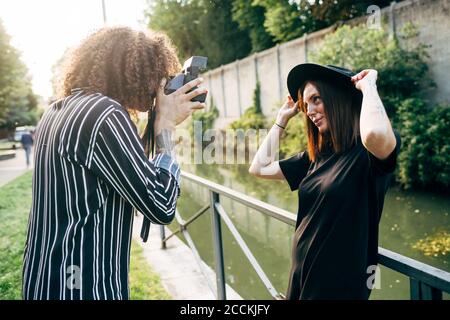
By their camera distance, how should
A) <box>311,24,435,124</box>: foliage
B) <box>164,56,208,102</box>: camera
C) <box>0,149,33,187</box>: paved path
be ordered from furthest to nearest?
1. <box>311,24,435,124</box>: foliage
2. <box>0,149,33,187</box>: paved path
3. <box>164,56,208,102</box>: camera

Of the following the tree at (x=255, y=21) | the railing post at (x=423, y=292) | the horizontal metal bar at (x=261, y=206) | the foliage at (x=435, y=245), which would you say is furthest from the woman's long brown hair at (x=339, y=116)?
the tree at (x=255, y=21)

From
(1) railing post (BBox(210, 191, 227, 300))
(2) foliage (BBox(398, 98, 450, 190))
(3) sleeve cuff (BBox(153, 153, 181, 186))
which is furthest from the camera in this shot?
(2) foliage (BBox(398, 98, 450, 190))

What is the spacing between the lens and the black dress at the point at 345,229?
4.52ft

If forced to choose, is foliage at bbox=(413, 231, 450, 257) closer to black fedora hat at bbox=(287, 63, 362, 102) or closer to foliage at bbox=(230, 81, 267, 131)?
black fedora hat at bbox=(287, 63, 362, 102)

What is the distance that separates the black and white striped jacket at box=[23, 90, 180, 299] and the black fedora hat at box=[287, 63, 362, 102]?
770mm

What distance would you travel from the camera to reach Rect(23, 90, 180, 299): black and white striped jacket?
3.53 ft

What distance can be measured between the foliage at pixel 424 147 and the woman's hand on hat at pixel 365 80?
676 cm

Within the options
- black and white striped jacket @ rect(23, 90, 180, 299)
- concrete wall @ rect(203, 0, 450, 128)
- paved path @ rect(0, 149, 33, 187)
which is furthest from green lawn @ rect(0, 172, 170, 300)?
concrete wall @ rect(203, 0, 450, 128)

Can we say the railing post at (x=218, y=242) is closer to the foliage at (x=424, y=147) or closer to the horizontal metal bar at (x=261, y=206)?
the horizontal metal bar at (x=261, y=206)

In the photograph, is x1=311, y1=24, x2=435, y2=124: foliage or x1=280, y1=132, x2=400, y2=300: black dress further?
x1=311, y1=24, x2=435, y2=124: foliage

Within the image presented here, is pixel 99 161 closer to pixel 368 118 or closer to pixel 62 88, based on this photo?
pixel 62 88

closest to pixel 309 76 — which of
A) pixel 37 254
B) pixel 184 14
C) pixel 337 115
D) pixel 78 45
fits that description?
pixel 337 115

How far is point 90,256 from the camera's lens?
1.11 metres

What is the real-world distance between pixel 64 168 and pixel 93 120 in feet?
0.50
